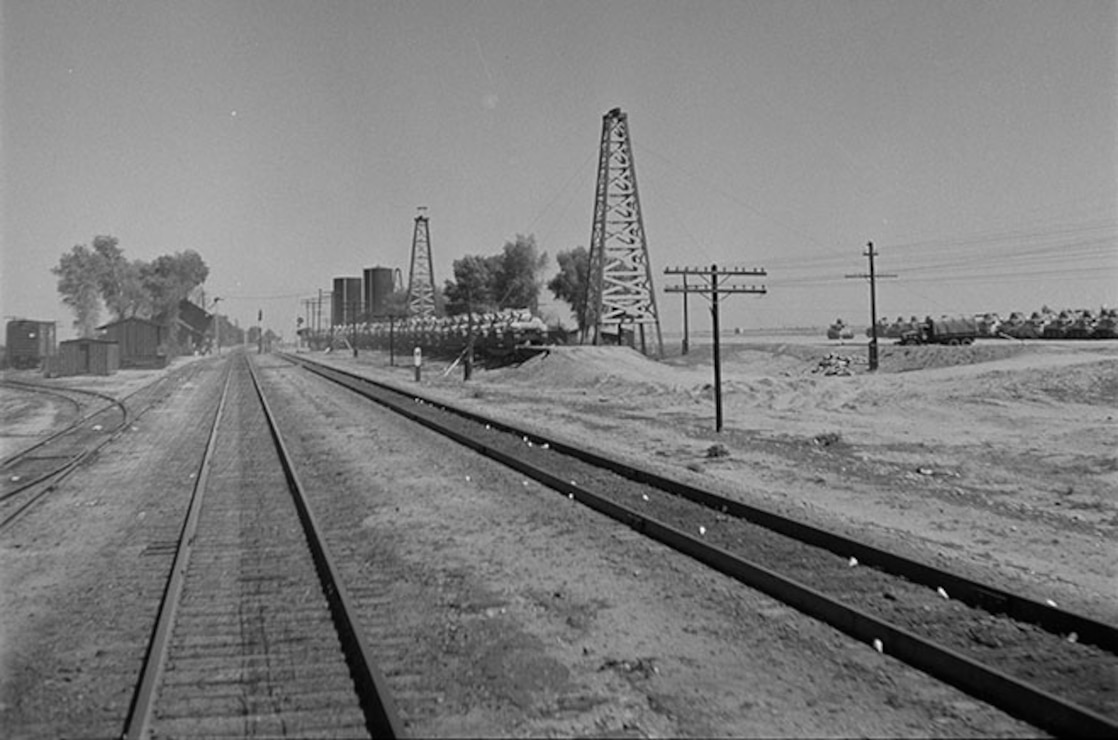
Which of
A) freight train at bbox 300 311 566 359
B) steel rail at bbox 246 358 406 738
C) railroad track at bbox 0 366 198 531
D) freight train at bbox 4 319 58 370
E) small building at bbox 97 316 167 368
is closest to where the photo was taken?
steel rail at bbox 246 358 406 738

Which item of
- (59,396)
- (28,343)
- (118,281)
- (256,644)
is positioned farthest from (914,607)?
(118,281)

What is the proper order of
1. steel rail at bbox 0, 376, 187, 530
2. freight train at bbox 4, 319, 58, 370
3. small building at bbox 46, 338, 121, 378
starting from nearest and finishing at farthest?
steel rail at bbox 0, 376, 187, 530 → small building at bbox 46, 338, 121, 378 → freight train at bbox 4, 319, 58, 370

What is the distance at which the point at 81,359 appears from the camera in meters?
45.1

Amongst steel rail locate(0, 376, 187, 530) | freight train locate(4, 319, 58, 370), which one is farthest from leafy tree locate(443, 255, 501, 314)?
steel rail locate(0, 376, 187, 530)

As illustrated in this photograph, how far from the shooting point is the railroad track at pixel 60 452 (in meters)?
11.2

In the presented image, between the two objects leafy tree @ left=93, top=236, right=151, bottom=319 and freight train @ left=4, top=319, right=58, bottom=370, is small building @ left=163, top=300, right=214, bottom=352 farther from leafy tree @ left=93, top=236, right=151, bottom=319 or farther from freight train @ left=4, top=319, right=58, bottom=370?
freight train @ left=4, top=319, right=58, bottom=370

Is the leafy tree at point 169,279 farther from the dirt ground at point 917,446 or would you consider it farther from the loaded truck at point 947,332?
the loaded truck at point 947,332

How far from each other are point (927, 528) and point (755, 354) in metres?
43.0

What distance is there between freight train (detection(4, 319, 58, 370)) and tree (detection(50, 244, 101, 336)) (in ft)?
81.2

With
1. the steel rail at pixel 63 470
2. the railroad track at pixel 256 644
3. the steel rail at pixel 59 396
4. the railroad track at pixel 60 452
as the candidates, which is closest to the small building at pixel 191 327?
the steel rail at pixel 59 396

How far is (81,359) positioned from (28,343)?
375 inches

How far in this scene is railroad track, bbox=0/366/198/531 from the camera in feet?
36.8

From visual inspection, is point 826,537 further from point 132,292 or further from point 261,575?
point 132,292

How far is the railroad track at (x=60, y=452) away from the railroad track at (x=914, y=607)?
800cm
